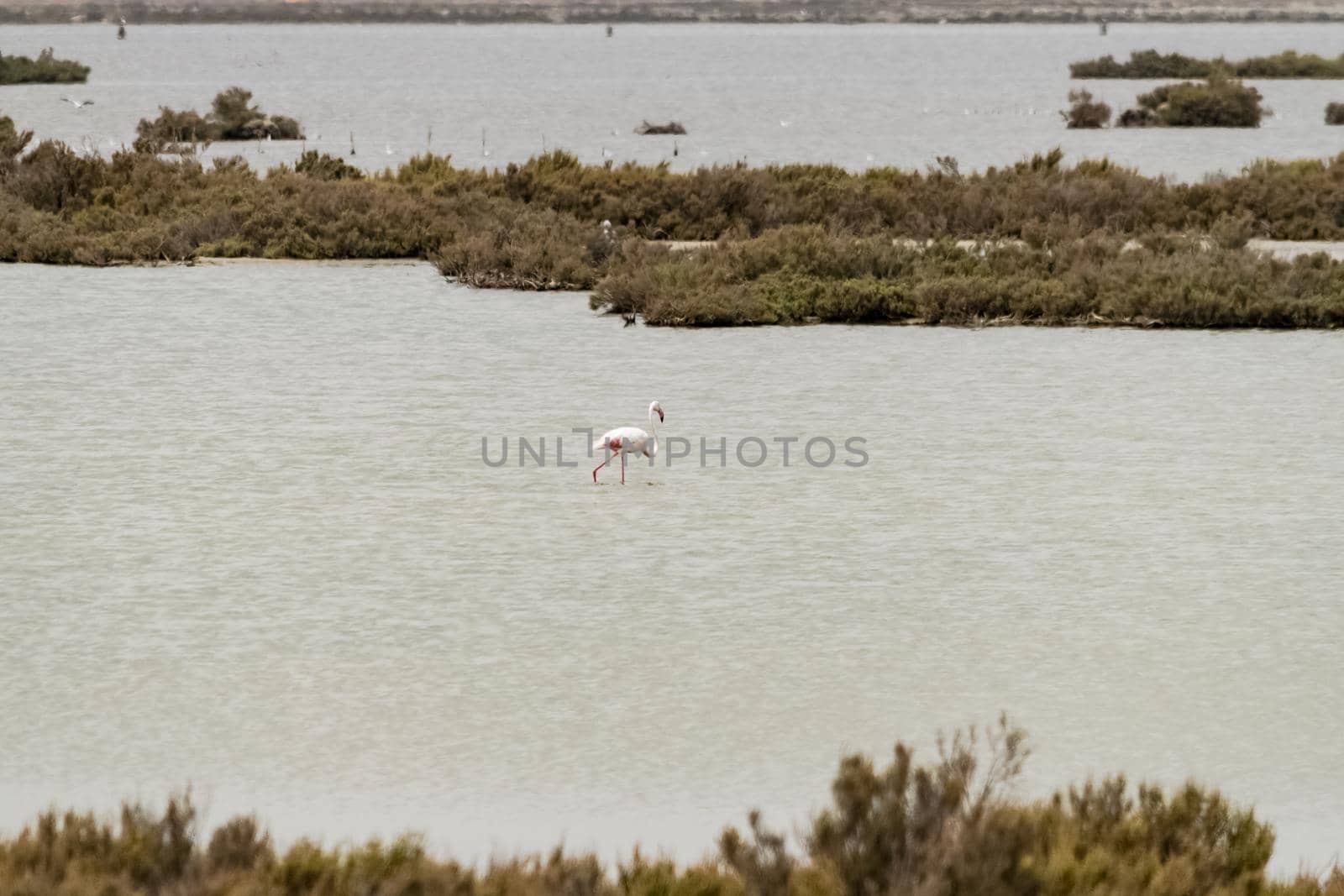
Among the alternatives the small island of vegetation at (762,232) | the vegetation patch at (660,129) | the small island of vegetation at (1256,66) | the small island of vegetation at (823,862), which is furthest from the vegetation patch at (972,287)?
the small island of vegetation at (1256,66)

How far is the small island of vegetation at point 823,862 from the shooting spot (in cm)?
575

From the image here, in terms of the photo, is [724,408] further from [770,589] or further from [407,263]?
[407,263]

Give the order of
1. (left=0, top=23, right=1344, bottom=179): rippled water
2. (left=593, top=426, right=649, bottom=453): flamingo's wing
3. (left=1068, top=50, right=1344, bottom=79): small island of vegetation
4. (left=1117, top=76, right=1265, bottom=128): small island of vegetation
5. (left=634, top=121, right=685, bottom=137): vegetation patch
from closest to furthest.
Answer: (left=593, top=426, right=649, bottom=453): flamingo's wing < (left=0, top=23, right=1344, bottom=179): rippled water < (left=1117, top=76, right=1265, bottom=128): small island of vegetation < (left=634, top=121, right=685, bottom=137): vegetation patch < (left=1068, top=50, right=1344, bottom=79): small island of vegetation

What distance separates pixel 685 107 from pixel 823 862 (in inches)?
3514

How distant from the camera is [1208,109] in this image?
220 feet

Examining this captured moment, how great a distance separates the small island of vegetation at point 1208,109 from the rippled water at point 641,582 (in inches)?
1892

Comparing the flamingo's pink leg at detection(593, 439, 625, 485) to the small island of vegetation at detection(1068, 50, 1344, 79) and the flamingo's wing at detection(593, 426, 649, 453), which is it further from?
the small island of vegetation at detection(1068, 50, 1344, 79)

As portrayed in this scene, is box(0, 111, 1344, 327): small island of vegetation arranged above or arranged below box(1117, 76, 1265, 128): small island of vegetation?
below

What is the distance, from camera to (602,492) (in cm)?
1434

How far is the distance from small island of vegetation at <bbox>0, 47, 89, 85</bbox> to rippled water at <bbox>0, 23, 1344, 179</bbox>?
80.3 inches

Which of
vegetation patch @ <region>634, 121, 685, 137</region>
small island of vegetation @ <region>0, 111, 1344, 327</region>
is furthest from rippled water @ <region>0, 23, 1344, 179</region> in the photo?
small island of vegetation @ <region>0, 111, 1344, 327</region>

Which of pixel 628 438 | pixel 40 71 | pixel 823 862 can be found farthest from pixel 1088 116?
pixel 823 862

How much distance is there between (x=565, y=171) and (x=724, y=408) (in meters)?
15.7

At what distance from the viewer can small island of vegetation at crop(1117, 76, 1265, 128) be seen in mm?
66625
